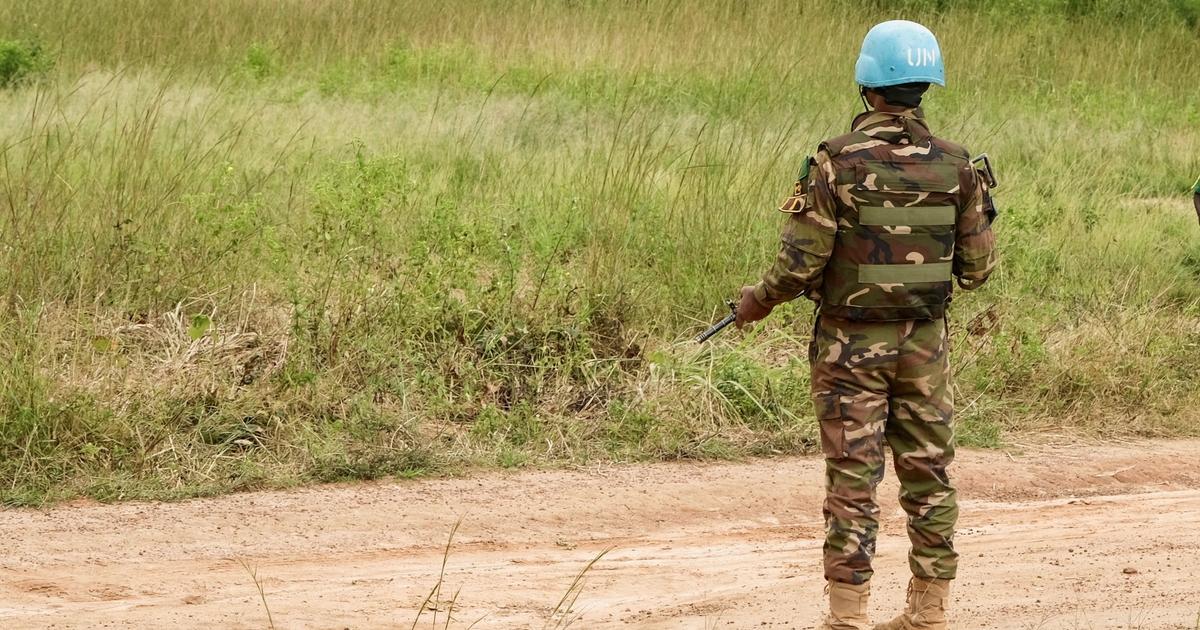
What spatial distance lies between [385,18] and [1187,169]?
22.1 ft

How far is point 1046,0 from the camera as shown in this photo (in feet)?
47.2

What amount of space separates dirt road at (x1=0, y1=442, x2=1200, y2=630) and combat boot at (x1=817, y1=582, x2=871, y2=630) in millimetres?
369

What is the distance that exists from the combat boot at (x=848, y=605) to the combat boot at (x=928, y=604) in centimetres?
18

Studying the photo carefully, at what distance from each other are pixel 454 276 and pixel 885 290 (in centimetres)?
301

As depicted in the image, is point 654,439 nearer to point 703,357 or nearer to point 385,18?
point 703,357

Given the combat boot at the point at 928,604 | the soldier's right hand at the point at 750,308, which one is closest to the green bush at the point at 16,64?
the soldier's right hand at the point at 750,308

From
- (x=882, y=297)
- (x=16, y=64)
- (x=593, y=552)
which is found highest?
(x=882, y=297)

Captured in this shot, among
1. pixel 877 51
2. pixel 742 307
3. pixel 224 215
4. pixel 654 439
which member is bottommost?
pixel 654 439

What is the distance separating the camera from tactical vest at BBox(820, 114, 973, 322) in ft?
11.5

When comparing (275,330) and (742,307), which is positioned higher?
(742,307)

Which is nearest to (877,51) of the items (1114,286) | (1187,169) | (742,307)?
(742,307)

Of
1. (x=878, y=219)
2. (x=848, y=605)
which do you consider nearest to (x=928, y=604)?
(x=848, y=605)

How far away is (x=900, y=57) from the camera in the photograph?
3441mm

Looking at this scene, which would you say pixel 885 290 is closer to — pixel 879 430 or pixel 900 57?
pixel 879 430
